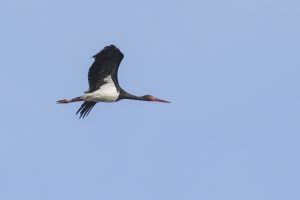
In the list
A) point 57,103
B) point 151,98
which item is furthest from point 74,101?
point 151,98

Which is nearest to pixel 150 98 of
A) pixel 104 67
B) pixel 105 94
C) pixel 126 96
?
pixel 126 96

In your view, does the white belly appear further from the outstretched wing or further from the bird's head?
the bird's head

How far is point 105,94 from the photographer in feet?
130

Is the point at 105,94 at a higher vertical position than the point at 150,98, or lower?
higher

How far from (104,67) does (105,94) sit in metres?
1.44

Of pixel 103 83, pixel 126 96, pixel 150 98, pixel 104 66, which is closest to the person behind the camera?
pixel 104 66

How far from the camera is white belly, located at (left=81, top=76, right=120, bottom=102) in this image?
1551 inches

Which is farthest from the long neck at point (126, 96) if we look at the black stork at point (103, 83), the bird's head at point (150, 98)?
the bird's head at point (150, 98)

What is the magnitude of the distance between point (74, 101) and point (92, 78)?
146 centimetres

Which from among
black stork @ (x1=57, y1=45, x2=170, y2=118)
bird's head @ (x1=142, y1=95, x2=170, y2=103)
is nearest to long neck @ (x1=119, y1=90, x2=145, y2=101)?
black stork @ (x1=57, y1=45, x2=170, y2=118)

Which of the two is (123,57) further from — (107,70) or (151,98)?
(151,98)

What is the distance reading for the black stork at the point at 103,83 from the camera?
124ft

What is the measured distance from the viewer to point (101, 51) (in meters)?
36.9

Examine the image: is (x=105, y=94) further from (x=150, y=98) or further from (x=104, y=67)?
(x=150, y=98)
